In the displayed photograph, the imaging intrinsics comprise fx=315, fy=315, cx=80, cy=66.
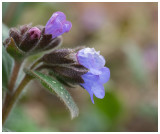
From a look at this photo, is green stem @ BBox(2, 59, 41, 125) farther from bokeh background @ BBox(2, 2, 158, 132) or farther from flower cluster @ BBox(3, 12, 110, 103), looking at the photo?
bokeh background @ BBox(2, 2, 158, 132)

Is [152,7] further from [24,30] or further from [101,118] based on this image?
[24,30]

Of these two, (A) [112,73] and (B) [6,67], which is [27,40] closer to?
(B) [6,67]

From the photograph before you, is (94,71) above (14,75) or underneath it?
above

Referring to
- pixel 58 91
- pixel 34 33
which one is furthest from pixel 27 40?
pixel 58 91

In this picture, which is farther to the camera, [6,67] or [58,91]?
[6,67]

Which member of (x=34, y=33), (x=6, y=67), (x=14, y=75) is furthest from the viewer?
(x=6, y=67)

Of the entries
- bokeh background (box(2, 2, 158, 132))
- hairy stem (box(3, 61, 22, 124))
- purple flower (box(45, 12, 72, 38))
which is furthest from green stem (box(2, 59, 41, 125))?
bokeh background (box(2, 2, 158, 132))
